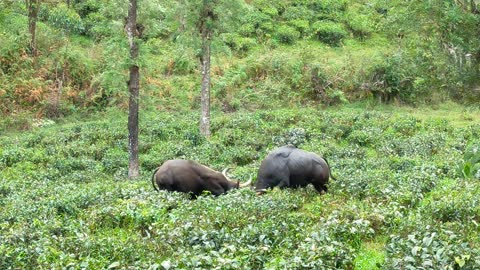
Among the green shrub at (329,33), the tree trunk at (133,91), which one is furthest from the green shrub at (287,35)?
the tree trunk at (133,91)

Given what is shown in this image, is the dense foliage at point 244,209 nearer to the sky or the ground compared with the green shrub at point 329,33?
nearer to the ground

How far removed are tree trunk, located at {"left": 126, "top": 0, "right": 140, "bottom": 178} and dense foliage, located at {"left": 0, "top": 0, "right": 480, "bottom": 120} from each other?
170 inches

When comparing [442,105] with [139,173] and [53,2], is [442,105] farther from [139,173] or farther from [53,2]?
[53,2]

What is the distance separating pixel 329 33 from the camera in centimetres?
3925

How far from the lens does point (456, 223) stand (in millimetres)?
10484

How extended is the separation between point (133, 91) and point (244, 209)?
876cm

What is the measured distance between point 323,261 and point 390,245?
1.09m

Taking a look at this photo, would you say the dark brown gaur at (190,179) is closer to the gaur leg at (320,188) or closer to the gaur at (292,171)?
the gaur at (292,171)

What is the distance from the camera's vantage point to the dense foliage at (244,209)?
9.37 m

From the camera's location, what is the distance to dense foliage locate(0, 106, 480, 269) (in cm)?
937

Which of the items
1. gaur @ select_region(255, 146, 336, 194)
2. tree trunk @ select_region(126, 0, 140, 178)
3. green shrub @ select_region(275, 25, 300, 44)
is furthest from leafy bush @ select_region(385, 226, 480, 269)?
Answer: green shrub @ select_region(275, 25, 300, 44)

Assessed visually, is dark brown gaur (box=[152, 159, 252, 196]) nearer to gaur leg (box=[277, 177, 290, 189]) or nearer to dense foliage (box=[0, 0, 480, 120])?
gaur leg (box=[277, 177, 290, 189])

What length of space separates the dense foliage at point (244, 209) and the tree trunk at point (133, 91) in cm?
85

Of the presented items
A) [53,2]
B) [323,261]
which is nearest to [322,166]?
[323,261]
